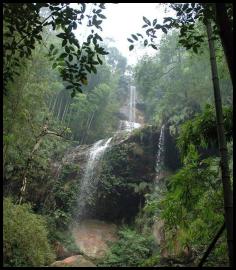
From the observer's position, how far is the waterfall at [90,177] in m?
14.2

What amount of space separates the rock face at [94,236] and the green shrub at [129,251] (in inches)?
24.3

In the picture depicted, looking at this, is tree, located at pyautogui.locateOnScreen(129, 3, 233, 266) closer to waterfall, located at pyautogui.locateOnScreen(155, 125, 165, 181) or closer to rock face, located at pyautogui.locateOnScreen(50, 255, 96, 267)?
rock face, located at pyautogui.locateOnScreen(50, 255, 96, 267)

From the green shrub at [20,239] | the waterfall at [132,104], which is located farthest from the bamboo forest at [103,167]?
the waterfall at [132,104]

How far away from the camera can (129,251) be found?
1093cm

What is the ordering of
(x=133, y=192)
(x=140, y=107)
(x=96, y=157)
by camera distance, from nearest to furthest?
(x=133, y=192) < (x=96, y=157) < (x=140, y=107)

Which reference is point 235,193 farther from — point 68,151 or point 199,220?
point 68,151

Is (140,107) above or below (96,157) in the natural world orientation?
above

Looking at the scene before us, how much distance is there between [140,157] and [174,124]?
6.49ft

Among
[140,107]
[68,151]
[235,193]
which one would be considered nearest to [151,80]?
[68,151]

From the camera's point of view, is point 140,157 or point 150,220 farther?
point 140,157

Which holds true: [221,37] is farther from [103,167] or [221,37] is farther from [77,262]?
[103,167]

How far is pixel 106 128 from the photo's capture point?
2102cm

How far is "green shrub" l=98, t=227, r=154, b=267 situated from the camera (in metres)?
10.4

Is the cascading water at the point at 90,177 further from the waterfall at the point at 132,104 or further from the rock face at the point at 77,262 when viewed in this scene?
the waterfall at the point at 132,104
